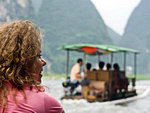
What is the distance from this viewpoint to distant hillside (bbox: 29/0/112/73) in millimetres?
130038

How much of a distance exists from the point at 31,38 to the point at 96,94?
969 cm

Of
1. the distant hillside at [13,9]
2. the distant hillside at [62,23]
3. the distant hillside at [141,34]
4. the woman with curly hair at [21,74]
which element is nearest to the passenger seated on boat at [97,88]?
the woman with curly hair at [21,74]

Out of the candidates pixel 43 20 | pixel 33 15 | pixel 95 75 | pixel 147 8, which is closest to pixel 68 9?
pixel 43 20

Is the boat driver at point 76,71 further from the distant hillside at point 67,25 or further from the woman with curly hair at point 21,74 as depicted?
the distant hillside at point 67,25

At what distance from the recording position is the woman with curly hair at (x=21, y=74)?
1.11 metres

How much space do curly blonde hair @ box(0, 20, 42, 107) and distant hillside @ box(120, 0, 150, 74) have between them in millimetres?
141550

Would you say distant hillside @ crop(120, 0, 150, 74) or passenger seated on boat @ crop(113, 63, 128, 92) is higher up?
distant hillside @ crop(120, 0, 150, 74)

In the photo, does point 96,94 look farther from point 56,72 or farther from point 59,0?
point 59,0

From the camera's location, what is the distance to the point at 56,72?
4409 inches

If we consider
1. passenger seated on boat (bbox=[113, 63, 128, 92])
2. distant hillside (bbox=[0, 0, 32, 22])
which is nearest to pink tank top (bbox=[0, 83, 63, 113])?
passenger seated on boat (bbox=[113, 63, 128, 92])

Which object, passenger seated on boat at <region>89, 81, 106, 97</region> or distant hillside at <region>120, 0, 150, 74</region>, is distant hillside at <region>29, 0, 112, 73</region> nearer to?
distant hillside at <region>120, 0, 150, 74</region>

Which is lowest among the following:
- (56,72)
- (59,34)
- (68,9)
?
(56,72)

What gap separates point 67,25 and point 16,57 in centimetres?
14541

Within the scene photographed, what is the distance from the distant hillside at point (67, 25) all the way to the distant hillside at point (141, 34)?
1866 cm
